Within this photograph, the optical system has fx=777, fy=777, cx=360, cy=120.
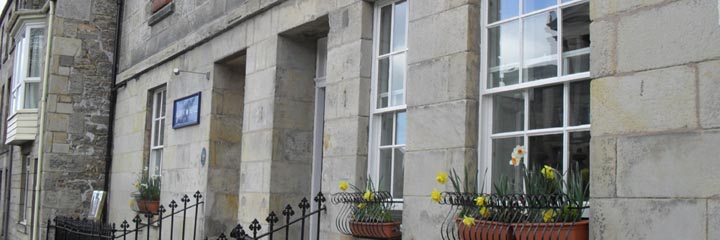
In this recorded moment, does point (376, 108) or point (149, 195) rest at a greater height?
point (376, 108)

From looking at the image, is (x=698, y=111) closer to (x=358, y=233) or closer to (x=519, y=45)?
(x=519, y=45)

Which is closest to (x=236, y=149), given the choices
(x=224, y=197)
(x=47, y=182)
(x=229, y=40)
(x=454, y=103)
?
(x=224, y=197)

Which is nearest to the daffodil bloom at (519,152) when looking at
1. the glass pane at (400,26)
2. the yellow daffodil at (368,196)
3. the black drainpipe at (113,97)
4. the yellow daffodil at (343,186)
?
the yellow daffodil at (368,196)

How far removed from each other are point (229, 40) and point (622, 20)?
19.1ft

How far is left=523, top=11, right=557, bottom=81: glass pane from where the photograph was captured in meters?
5.05

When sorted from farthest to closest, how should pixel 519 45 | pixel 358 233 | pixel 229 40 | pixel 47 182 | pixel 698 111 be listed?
1. pixel 47 182
2. pixel 229 40
3. pixel 358 233
4. pixel 519 45
5. pixel 698 111

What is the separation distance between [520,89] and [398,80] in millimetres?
1549

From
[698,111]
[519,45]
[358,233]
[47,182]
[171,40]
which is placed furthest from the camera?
[47,182]

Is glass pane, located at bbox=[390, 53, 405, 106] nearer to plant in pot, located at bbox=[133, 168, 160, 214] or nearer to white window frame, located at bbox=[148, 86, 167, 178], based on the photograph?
plant in pot, located at bbox=[133, 168, 160, 214]

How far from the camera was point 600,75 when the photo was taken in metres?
4.41

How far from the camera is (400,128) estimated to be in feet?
21.4

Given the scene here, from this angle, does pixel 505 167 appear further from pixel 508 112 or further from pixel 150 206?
pixel 150 206

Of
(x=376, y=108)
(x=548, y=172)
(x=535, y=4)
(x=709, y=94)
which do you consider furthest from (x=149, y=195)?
(x=709, y=94)

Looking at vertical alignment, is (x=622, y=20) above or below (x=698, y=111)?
above
